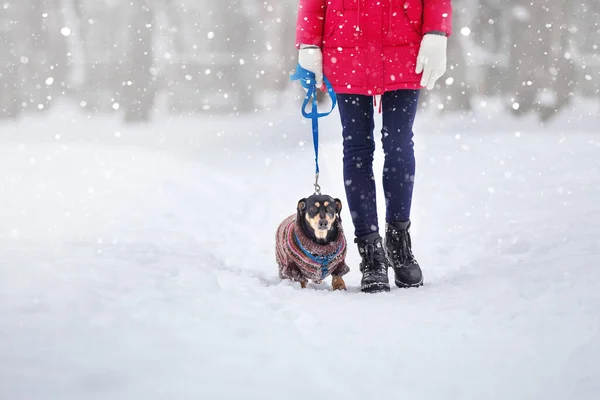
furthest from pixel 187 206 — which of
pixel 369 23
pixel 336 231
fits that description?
pixel 369 23

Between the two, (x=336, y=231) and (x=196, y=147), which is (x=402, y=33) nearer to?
(x=336, y=231)

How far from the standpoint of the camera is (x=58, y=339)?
7.93ft

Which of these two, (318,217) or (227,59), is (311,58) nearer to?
(318,217)

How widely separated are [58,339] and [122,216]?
12.4 ft

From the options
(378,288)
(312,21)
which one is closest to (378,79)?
(312,21)

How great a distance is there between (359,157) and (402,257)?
0.65m

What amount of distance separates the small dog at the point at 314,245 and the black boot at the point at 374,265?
6.6 inches

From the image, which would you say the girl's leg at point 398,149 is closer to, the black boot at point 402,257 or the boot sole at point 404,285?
the black boot at point 402,257

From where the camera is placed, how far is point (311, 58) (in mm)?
3758

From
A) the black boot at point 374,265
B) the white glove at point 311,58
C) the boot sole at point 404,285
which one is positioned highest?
the white glove at point 311,58

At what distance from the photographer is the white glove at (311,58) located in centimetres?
376

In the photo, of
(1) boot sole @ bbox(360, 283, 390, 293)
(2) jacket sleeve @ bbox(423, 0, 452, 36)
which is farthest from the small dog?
(2) jacket sleeve @ bbox(423, 0, 452, 36)

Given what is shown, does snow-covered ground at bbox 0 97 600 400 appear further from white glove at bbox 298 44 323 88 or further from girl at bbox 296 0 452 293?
white glove at bbox 298 44 323 88

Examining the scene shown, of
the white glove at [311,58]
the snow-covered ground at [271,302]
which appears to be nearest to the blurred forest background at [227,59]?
the snow-covered ground at [271,302]
